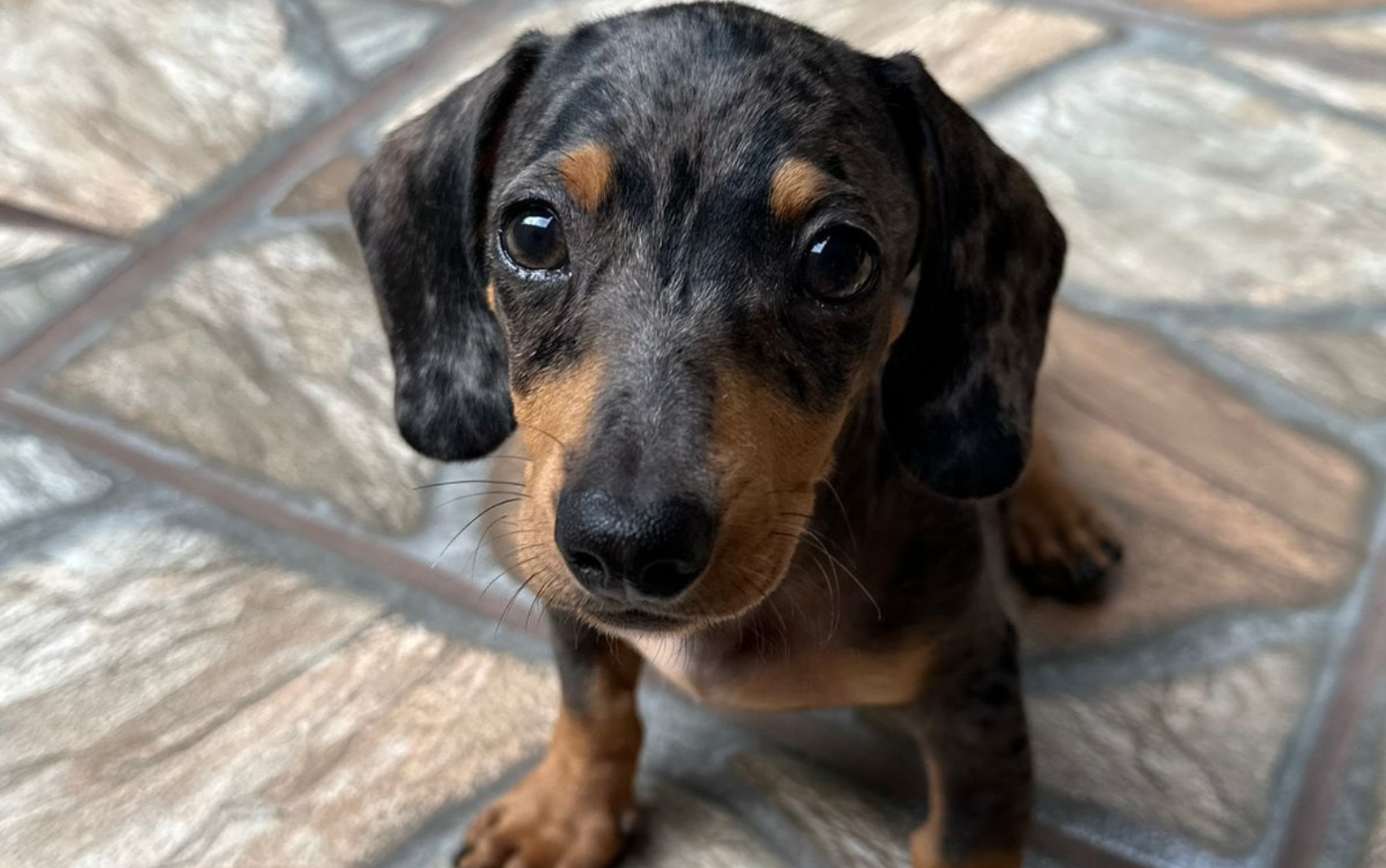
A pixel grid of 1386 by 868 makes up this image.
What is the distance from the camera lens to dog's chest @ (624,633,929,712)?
6.77ft

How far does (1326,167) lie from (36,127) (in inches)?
145

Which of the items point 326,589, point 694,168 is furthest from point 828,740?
point 694,168

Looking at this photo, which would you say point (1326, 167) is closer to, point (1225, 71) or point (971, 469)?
point (1225, 71)

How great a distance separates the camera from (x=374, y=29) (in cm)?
446

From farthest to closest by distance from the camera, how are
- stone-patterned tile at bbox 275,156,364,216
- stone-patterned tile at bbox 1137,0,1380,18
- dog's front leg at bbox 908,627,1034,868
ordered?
stone-patterned tile at bbox 1137,0,1380,18 → stone-patterned tile at bbox 275,156,364,216 → dog's front leg at bbox 908,627,1034,868

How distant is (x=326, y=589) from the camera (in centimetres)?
286

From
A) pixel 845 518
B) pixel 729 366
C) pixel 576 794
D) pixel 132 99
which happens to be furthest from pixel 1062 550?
pixel 132 99

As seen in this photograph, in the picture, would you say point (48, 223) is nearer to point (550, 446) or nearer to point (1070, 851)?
point (550, 446)

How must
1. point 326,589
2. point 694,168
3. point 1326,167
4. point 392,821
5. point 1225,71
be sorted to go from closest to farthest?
point 694,168
point 392,821
point 326,589
point 1326,167
point 1225,71

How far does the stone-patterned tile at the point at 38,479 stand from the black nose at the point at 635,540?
1834 mm

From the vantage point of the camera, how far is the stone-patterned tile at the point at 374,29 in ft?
14.2

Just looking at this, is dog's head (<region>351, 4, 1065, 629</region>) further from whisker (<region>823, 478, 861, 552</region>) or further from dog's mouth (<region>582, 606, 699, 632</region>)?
whisker (<region>823, 478, 861, 552</region>)

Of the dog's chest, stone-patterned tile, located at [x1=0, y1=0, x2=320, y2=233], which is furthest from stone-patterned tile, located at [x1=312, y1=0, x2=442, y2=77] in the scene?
the dog's chest

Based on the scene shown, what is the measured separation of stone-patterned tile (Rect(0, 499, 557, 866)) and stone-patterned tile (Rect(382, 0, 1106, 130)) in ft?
5.98
